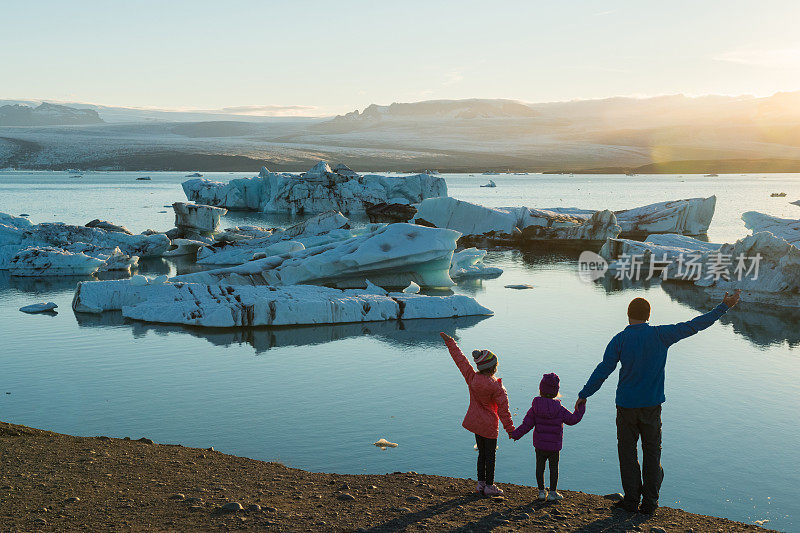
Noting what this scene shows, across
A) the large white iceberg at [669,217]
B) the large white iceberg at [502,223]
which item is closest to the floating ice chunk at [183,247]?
the large white iceberg at [502,223]

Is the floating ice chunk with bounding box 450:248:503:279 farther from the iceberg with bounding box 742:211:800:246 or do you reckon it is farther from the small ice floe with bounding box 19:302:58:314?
the small ice floe with bounding box 19:302:58:314

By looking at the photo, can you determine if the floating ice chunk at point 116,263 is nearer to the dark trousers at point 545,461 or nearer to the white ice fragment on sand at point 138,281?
the white ice fragment on sand at point 138,281

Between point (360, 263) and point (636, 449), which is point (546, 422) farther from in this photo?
point (360, 263)

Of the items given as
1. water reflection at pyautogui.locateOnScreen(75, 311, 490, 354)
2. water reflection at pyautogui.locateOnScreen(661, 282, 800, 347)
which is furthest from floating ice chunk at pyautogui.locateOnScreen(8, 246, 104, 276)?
water reflection at pyautogui.locateOnScreen(661, 282, 800, 347)

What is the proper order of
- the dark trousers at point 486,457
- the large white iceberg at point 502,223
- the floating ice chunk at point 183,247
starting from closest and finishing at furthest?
the dark trousers at point 486,457
the floating ice chunk at point 183,247
the large white iceberg at point 502,223

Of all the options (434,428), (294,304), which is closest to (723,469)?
(434,428)

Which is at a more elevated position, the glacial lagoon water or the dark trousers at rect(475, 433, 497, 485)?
the dark trousers at rect(475, 433, 497, 485)

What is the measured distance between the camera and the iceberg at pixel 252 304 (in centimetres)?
1427

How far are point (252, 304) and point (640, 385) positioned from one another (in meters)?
10.4

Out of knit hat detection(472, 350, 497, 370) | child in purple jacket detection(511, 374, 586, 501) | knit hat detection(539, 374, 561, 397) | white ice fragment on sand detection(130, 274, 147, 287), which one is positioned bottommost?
white ice fragment on sand detection(130, 274, 147, 287)

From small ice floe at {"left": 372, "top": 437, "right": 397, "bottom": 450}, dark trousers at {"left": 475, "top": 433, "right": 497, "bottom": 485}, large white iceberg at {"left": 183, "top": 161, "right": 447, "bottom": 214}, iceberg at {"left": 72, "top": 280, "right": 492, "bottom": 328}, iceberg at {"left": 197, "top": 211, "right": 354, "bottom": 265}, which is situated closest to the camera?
dark trousers at {"left": 475, "top": 433, "right": 497, "bottom": 485}

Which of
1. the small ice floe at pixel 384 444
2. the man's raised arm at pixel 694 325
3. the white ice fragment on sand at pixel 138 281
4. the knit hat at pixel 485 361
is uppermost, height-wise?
the man's raised arm at pixel 694 325

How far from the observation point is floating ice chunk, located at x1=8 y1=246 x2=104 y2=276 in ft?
70.5

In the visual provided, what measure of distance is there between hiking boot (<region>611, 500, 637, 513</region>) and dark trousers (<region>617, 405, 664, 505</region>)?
0.05m
